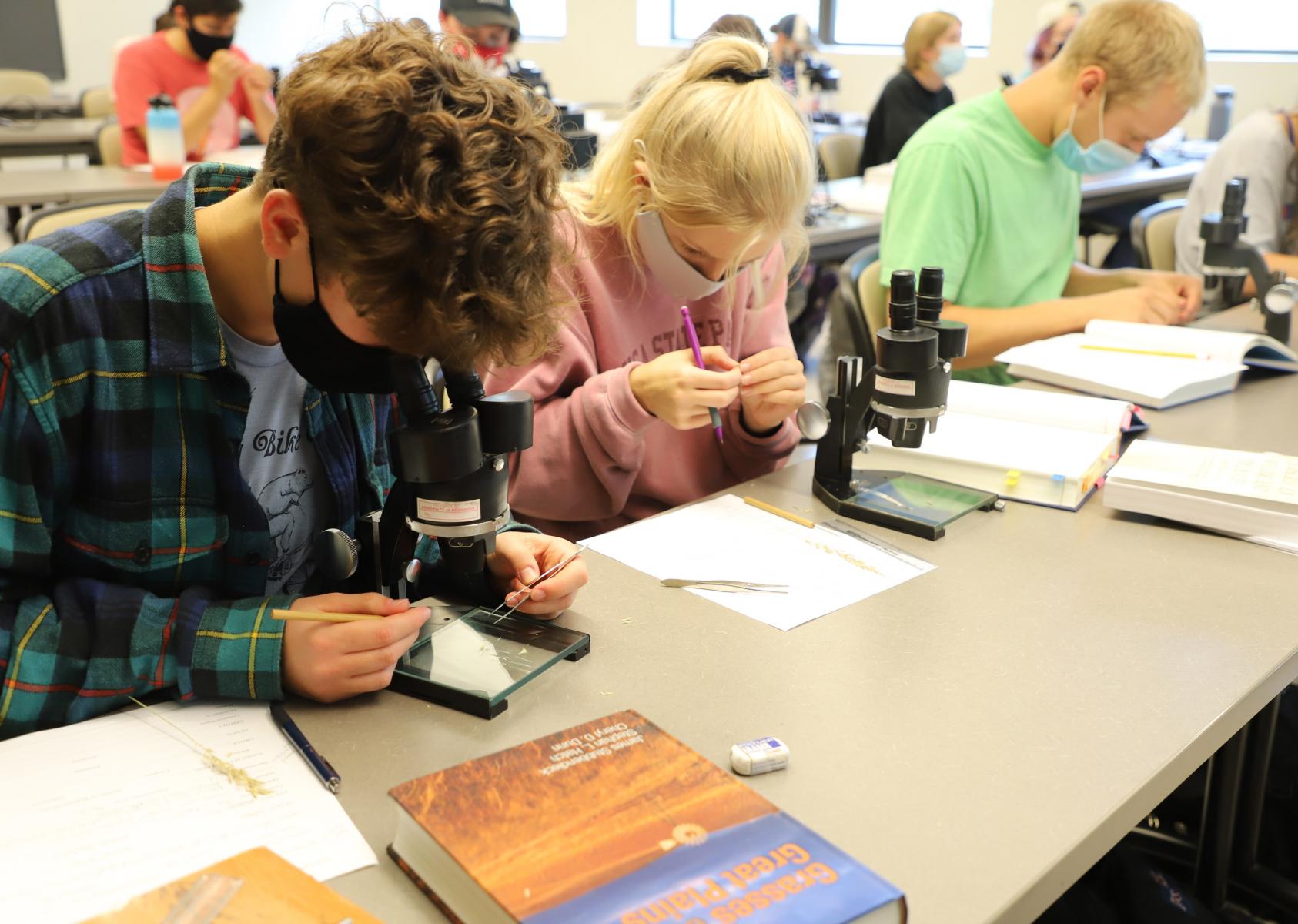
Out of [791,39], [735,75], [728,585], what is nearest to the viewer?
[728,585]

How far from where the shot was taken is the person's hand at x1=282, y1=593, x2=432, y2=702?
0.94 metres

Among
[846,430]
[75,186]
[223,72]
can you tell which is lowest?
[846,430]

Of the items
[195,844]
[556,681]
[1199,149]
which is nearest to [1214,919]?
[556,681]

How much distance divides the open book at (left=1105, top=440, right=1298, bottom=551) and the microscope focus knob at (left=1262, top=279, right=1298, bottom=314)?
84 centimetres

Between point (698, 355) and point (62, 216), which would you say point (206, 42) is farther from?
point (698, 355)

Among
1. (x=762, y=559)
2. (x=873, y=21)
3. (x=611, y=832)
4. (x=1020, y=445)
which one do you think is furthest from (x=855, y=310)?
(x=873, y=21)

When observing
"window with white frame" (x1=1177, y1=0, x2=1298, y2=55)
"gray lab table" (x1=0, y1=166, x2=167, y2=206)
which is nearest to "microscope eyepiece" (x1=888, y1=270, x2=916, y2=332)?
"gray lab table" (x1=0, y1=166, x2=167, y2=206)

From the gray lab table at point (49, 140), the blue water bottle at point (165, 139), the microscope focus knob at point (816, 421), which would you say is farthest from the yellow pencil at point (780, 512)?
the gray lab table at point (49, 140)

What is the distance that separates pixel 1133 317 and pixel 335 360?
178 centimetres

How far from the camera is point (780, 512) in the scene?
144cm

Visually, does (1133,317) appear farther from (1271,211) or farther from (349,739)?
(349,739)

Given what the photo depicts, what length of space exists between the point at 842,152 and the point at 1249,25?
2.56 m

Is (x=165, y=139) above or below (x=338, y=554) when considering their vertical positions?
above

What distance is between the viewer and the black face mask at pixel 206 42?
4.17 meters
